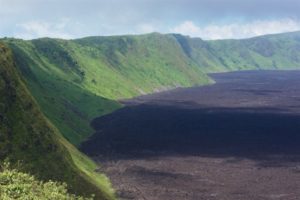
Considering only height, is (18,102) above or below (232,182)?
above

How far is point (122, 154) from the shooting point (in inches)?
7416

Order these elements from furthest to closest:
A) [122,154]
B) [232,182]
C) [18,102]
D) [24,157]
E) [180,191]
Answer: [122,154], [232,182], [180,191], [18,102], [24,157]

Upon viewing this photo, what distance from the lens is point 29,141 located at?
403 feet

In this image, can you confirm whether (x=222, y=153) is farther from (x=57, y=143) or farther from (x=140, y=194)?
(x=57, y=143)

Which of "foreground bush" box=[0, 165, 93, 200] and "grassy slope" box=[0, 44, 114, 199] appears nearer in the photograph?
"foreground bush" box=[0, 165, 93, 200]

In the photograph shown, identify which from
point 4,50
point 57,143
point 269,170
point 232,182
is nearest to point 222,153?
point 269,170

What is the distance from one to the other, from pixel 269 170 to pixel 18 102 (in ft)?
277

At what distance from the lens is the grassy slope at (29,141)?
117 metres

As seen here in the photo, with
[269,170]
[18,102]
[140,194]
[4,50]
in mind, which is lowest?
[140,194]

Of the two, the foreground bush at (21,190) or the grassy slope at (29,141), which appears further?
Answer: the grassy slope at (29,141)

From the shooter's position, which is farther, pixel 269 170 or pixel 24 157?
pixel 269 170

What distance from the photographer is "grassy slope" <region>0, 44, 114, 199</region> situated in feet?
385

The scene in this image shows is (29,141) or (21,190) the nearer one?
(21,190)

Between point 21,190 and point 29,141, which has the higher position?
point 29,141
